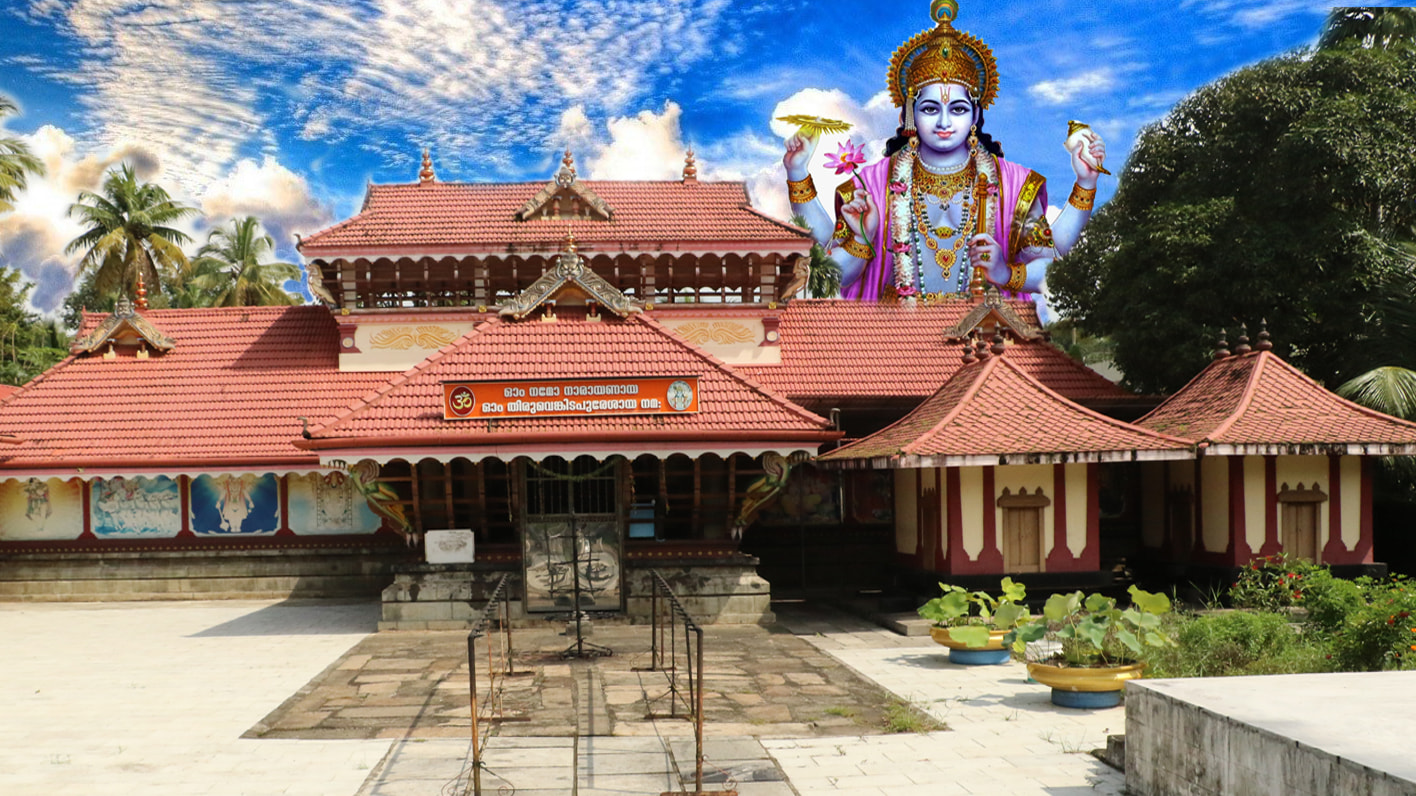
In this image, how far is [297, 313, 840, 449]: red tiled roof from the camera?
14.1 meters

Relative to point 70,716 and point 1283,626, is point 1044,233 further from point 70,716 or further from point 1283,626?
point 70,716

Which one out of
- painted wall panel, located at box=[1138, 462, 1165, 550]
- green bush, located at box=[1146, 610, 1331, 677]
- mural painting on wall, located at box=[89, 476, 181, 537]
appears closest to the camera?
green bush, located at box=[1146, 610, 1331, 677]

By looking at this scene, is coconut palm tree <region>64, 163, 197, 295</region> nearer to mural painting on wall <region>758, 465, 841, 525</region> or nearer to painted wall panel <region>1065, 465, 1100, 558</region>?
mural painting on wall <region>758, 465, 841, 525</region>

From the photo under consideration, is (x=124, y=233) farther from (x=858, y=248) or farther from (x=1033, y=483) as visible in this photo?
(x=1033, y=483)

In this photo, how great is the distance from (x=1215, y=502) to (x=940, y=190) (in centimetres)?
1417

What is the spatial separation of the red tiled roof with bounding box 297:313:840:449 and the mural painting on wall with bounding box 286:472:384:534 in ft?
12.6

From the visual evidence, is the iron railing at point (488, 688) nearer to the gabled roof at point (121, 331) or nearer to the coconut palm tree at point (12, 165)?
the gabled roof at point (121, 331)

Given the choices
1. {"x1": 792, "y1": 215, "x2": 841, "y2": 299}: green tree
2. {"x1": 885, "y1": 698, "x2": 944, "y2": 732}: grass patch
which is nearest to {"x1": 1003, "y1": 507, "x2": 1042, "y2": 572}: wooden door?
{"x1": 885, "y1": 698, "x2": 944, "y2": 732}: grass patch

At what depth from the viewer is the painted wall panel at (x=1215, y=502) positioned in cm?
1552

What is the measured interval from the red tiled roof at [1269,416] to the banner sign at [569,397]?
713 cm

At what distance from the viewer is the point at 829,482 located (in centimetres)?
1870

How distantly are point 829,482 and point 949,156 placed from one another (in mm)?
12962

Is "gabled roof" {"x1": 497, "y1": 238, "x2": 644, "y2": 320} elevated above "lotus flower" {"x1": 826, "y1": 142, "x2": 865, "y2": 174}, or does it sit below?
below

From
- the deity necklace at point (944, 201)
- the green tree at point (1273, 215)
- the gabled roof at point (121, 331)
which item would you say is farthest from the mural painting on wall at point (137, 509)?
the deity necklace at point (944, 201)
